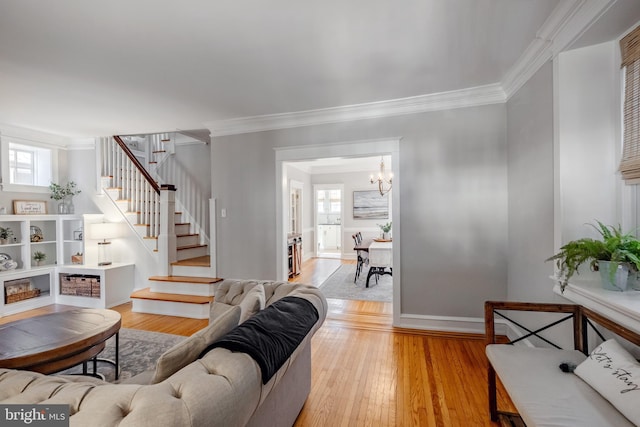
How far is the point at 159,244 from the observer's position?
421 cm

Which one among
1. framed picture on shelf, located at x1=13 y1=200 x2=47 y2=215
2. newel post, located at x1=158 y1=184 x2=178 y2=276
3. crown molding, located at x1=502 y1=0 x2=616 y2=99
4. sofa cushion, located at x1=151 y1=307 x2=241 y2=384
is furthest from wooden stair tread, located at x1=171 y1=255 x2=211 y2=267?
crown molding, located at x1=502 y1=0 x2=616 y2=99

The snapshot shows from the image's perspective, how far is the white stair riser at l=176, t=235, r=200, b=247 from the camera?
4748mm

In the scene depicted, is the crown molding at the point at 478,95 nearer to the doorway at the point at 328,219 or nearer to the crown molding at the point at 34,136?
the crown molding at the point at 34,136

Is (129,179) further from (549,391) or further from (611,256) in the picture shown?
(611,256)

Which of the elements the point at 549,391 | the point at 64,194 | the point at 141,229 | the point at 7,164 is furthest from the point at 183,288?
the point at 549,391

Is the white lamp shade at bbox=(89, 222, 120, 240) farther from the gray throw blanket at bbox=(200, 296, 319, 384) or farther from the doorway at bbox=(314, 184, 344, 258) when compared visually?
the doorway at bbox=(314, 184, 344, 258)

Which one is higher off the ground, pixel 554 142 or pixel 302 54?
pixel 302 54

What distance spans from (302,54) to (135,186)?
3.83 meters

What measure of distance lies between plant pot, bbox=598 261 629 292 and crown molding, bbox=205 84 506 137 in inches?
80.6

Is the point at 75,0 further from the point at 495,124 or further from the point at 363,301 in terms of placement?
the point at 363,301

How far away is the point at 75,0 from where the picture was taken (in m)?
1.64

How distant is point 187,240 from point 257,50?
3.76 m

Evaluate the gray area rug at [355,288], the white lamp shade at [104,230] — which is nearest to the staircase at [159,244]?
the white lamp shade at [104,230]

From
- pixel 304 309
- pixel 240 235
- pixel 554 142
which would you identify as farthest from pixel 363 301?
pixel 554 142
